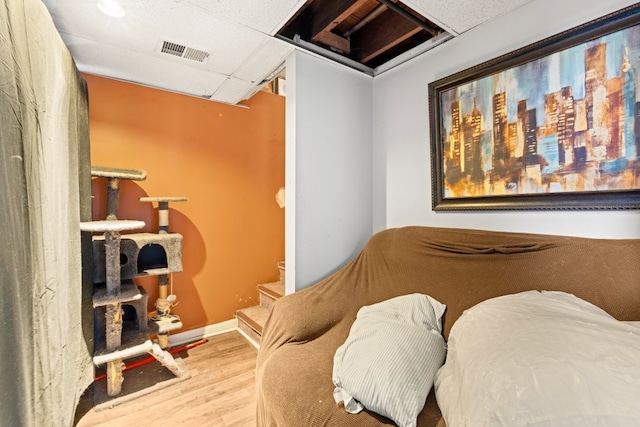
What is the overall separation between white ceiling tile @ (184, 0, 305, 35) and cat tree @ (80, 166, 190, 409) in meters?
1.22

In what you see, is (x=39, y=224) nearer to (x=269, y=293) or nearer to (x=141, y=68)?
(x=141, y=68)

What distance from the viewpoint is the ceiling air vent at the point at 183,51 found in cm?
177

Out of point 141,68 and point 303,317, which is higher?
point 141,68

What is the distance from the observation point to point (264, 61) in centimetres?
196

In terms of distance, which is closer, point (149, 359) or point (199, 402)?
point (199, 402)

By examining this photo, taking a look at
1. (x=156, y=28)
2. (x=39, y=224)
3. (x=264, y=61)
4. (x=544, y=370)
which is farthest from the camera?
(x=264, y=61)

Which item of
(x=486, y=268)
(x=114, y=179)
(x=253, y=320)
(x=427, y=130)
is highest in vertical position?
(x=427, y=130)

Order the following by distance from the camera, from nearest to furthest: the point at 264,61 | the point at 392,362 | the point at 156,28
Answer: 1. the point at 392,362
2. the point at 156,28
3. the point at 264,61

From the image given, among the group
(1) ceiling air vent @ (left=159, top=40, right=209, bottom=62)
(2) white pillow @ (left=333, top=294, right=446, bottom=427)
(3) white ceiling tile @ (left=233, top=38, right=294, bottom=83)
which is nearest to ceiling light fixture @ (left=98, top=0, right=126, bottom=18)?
(1) ceiling air vent @ (left=159, top=40, right=209, bottom=62)

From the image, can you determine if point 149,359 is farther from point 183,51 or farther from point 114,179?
point 183,51

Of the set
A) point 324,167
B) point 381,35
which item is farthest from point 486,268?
point 381,35

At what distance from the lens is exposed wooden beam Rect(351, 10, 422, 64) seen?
1.77 meters

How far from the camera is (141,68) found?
204 centimetres

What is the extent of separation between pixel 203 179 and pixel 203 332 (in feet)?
4.69
